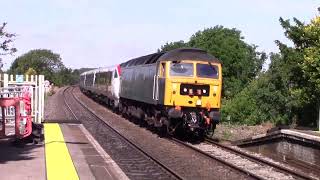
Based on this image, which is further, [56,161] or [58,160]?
[58,160]

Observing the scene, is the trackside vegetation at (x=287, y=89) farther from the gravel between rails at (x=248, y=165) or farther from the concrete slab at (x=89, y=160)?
Answer: the concrete slab at (x=89, y=160)

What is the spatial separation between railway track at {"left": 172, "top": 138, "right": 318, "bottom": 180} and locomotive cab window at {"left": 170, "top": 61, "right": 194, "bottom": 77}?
2.36 metres

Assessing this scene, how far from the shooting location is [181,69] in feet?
62.6

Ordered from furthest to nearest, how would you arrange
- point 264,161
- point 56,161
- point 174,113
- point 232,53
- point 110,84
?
point 232,53 → point 110,84 → point 174,113 → point 264,161 → point 56,161

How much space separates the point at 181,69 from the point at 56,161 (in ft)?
25.4

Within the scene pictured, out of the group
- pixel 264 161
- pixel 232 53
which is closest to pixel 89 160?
pixel 264 161

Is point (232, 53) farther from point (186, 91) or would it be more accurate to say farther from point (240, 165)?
point (240, 165)

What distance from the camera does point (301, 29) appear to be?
25125mm

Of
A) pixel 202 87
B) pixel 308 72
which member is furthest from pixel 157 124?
pixel 308 72

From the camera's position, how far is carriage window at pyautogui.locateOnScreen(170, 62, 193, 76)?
1895 centimetres

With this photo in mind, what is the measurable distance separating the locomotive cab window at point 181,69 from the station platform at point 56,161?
3.82 m

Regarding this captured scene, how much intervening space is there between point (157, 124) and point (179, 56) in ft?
9.69

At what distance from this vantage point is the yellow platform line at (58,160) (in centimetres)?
1060

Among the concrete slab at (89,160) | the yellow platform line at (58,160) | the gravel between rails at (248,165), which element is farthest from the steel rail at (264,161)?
the yellow platform line at (58,160)
